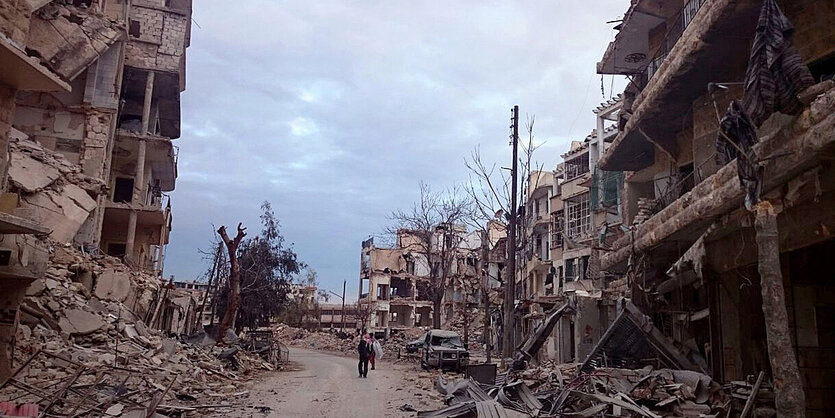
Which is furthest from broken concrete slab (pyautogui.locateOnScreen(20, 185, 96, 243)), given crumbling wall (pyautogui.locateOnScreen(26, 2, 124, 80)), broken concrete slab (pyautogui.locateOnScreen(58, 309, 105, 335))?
crumbling wall (pyautogui.locateOnScreen(26, 2, 124, 80))

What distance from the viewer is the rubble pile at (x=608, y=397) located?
10.2m

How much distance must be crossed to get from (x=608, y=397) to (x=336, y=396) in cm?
852

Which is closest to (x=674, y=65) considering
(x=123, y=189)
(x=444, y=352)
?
(x=444, y=352)

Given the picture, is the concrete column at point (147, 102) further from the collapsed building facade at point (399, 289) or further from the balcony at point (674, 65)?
the collapsed building facade at point (399, 289)

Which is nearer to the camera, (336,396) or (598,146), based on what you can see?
(336,396)

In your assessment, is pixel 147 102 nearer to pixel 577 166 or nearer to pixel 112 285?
pixel 112 285

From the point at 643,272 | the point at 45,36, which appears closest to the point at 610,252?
the point at 643,272

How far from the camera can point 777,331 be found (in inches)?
255

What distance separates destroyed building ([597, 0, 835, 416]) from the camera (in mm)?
7160

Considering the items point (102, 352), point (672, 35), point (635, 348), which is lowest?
point (102, 352)

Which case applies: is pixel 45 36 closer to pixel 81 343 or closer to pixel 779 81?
pixel 81 343

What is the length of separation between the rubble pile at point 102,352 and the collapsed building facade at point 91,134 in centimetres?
42

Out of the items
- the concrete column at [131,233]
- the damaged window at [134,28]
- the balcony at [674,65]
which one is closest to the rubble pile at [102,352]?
the concrete column at [131,233]

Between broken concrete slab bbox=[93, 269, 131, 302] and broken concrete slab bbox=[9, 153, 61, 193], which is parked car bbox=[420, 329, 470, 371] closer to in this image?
broken concrete slab bbox=[93, 269, 131, 302]
